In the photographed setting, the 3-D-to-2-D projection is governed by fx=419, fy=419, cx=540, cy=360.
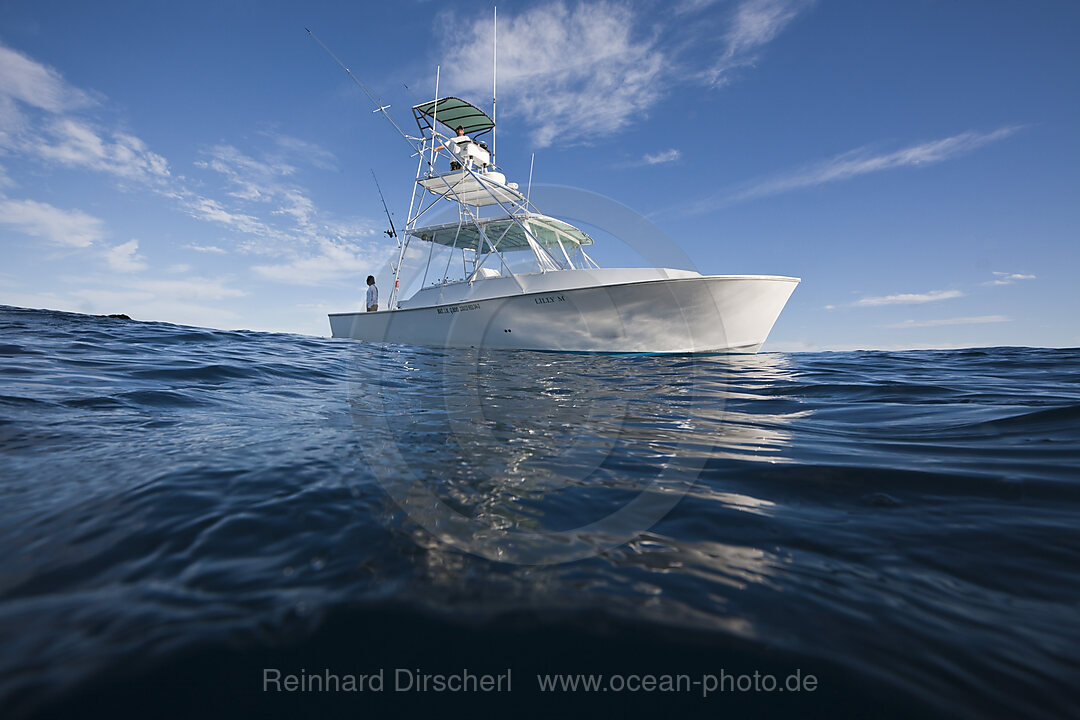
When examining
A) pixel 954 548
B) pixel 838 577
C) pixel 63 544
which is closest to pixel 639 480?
pixel 838 577

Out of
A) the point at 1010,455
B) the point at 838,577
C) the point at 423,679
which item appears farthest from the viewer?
the point at 1010,455

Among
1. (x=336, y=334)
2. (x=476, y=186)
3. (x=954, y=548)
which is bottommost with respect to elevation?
(x=954, y=548)

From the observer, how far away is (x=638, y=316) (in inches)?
325

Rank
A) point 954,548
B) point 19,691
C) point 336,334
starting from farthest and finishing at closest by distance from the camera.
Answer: point 336,334 < point 954,548 < point 19,691

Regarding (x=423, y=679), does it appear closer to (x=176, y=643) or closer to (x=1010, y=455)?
(x=176, y=643)

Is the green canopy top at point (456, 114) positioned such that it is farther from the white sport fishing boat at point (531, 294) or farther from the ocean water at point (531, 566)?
the ocean water at point (531, 566)

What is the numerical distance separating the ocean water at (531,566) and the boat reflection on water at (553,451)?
0.06 feet

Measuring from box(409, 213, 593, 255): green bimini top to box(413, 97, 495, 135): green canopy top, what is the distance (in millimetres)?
2888

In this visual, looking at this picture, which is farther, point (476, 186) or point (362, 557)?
point (476, 186)

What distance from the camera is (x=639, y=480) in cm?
185

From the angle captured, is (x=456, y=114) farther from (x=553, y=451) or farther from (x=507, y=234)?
(x=553, y=451)

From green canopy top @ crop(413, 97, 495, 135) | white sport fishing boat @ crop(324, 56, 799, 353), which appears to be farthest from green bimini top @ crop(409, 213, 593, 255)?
green canopy top @ crop(413, 97, 495, 135)

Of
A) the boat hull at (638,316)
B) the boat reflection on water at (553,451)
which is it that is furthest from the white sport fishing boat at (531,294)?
the boat reflection on water at (553,451)

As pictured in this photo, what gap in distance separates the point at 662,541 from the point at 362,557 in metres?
0.88
